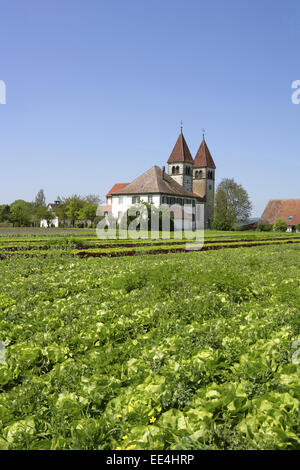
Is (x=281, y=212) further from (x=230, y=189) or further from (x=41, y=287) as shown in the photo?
(x=41, y=287)

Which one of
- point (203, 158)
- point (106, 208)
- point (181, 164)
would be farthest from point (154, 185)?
point (106, 208)

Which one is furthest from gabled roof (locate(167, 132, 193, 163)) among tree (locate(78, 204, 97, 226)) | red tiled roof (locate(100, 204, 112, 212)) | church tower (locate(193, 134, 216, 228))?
tree (locate(78, 204, 97, 226))

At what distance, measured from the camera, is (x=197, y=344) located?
15.5 feet

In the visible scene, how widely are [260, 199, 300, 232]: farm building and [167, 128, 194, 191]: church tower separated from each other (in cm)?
2039

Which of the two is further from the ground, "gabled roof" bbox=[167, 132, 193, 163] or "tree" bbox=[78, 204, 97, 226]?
"gabled roof" bbox=[167, 132, 193, 163]

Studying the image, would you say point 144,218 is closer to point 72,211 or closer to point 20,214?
point 20,214

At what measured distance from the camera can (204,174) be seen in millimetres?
87688

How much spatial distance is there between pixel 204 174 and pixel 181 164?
6853 mm

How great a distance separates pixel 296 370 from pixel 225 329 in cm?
162

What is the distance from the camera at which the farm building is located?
69.3 meters

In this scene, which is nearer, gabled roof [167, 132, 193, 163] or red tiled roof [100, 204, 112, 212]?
gabled roof [167, 132, 193, 163]

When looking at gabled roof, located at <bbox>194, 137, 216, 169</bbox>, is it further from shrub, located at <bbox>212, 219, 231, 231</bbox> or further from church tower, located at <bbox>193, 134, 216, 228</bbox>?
shrub, located at <bbox>212, 219, 231, 231</bbox>

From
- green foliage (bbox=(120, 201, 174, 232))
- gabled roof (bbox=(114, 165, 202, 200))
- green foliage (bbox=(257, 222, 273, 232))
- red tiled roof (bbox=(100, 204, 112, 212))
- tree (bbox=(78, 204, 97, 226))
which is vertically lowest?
green foliage (bbox=(257, 222, 273, 232))
